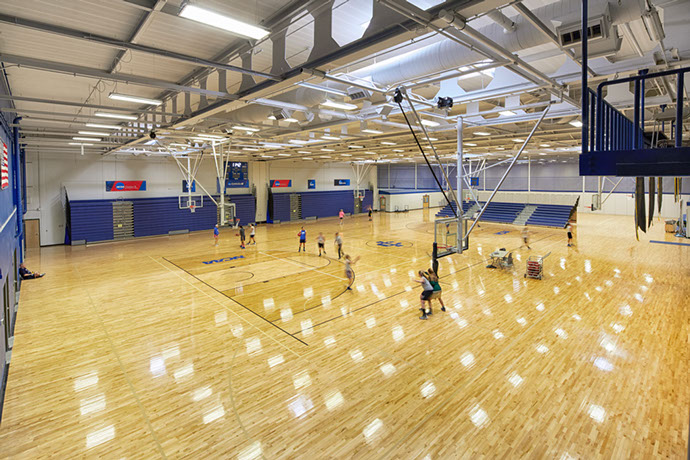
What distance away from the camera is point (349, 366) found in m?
6.81

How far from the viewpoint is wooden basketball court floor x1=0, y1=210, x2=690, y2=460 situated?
4883mm

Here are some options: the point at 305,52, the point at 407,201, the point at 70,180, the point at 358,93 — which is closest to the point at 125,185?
the point at 70,180

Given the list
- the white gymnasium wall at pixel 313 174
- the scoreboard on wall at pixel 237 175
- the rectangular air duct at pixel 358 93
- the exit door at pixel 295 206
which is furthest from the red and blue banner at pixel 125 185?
the rectangular air duct at pixel 358 93

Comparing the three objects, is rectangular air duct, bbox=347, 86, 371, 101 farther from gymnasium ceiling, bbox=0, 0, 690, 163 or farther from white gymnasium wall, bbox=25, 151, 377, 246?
white gymnasium wall, bbox=25, 151, 377, 246

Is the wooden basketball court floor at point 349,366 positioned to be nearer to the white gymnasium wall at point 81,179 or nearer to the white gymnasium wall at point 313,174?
the white gymnasium wall at point 81,179

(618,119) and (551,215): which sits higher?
(618,119)

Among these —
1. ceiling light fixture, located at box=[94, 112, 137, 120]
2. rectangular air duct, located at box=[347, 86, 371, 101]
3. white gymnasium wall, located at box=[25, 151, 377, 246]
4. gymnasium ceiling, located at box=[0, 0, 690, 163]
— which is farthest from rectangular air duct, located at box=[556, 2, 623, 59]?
white gymnasium wall, located at box=[25, 151, 377, 246]

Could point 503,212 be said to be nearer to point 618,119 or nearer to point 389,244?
point 389,244

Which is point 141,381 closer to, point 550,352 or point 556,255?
point 550,352

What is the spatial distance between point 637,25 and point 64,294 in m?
15.2

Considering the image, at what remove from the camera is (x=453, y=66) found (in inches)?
211

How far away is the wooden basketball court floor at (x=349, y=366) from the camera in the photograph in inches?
192

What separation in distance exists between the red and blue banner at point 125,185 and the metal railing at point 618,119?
2511 centimetres

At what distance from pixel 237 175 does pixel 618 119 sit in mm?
26828
